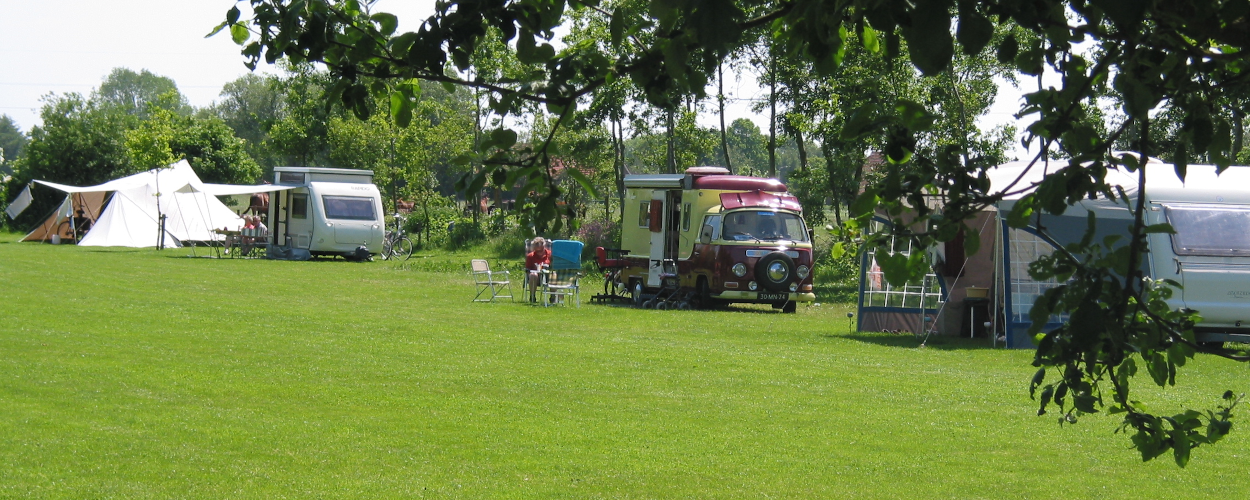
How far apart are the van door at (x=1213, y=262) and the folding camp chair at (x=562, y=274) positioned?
871cm

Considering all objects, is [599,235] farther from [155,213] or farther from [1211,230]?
[1211,230]

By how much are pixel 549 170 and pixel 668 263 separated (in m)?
18.0

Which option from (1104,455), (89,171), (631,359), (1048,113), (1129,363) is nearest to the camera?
(1048,113)

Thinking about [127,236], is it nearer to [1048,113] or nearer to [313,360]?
[313,360]

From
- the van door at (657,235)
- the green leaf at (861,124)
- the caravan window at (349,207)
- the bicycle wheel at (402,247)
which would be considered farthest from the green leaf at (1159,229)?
the bicycle wheel at (402,247)

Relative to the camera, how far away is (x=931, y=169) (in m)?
2.49

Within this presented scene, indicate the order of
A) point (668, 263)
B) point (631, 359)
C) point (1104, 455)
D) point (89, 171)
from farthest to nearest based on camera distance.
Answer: point (89, 171) → point (668, 263) → point (631, 359) → point (1104, 455)

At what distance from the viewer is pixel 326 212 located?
3266 centimetres

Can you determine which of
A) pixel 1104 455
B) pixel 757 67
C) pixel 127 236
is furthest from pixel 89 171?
pixel 1104 455

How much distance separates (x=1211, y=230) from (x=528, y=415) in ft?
31.1

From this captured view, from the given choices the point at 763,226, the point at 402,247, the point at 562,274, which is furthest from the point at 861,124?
the point at 402,247

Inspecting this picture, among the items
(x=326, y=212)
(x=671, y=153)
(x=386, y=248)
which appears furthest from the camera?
(x=386, y=248)

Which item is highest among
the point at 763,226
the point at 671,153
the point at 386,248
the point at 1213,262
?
the point at 671,153

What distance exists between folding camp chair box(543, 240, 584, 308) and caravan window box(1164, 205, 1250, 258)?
28.5 feet
